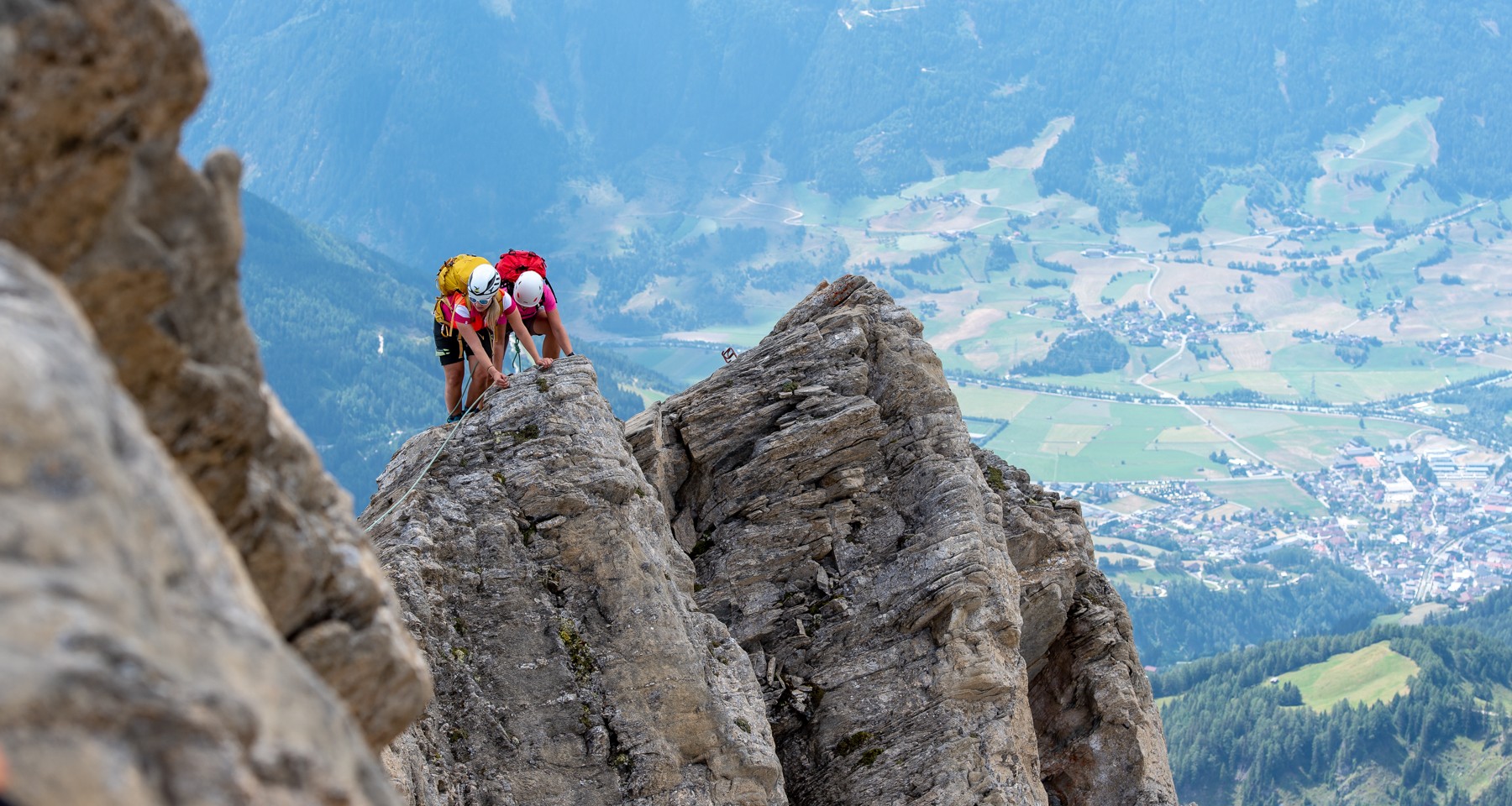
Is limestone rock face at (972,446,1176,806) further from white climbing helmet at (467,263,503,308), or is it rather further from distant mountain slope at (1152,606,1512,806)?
distant mountain slope at (1152,606,1512,806)

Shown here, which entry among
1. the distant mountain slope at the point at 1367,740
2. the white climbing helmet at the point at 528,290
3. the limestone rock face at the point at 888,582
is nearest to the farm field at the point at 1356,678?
the distant mountain slope at the point at 1367,740

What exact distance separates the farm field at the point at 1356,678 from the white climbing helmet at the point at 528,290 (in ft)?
543

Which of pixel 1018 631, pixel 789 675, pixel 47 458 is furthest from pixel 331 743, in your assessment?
pixel 1018 631

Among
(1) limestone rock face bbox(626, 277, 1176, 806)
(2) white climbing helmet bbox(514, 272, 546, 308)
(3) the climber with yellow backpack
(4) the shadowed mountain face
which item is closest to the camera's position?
(4) the shadowed mountain face

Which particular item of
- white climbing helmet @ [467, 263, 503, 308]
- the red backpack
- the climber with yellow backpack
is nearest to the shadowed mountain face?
the climber with yellow backpack

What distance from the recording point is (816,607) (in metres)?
26.8

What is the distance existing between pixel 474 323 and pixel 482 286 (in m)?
0.88

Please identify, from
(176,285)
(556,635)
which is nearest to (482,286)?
(556,635)

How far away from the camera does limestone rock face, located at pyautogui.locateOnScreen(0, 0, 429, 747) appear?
8.85 m

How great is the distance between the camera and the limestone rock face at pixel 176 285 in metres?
8.85

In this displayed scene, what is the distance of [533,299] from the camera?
83.5 feet

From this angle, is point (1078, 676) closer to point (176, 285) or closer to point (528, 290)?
point (528, 290)

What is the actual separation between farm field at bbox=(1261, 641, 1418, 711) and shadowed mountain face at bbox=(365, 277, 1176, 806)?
152878 millimetres

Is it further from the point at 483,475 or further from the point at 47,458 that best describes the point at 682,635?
the point at 47,458
